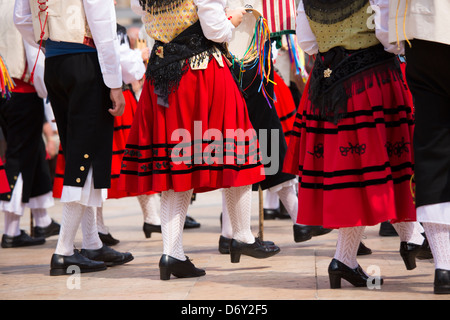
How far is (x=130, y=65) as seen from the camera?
471cm

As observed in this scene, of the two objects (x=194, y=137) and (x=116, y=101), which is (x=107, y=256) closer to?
(x=116, y=101)

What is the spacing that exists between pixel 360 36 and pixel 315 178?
2.17ft

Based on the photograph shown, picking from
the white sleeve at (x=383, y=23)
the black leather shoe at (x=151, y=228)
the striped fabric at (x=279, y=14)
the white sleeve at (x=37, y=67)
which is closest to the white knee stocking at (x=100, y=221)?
the black leather shoe at (x=151, y=228)

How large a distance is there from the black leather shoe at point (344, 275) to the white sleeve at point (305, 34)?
3.33ft

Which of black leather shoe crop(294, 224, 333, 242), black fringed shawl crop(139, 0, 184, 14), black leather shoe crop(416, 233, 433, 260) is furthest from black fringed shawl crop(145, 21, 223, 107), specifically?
black leather shoe crop(416, 233, 433, 260)

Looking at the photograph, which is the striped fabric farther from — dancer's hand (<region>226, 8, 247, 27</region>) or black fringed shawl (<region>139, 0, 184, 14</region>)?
black fringed shawl (<region>139, 0, 184, 14</region>)

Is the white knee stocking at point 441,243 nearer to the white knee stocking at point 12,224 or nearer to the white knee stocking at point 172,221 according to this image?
the white knee stocking at point 172,221

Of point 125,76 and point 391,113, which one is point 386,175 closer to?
point 391,113

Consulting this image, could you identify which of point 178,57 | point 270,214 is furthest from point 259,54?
point 270,214

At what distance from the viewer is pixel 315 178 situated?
130 inches

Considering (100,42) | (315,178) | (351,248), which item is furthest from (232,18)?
(351,248)

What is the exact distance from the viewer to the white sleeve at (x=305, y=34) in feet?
11.3

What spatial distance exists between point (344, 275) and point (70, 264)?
1572 millimetres

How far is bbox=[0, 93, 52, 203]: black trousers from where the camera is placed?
5129 millimetres
